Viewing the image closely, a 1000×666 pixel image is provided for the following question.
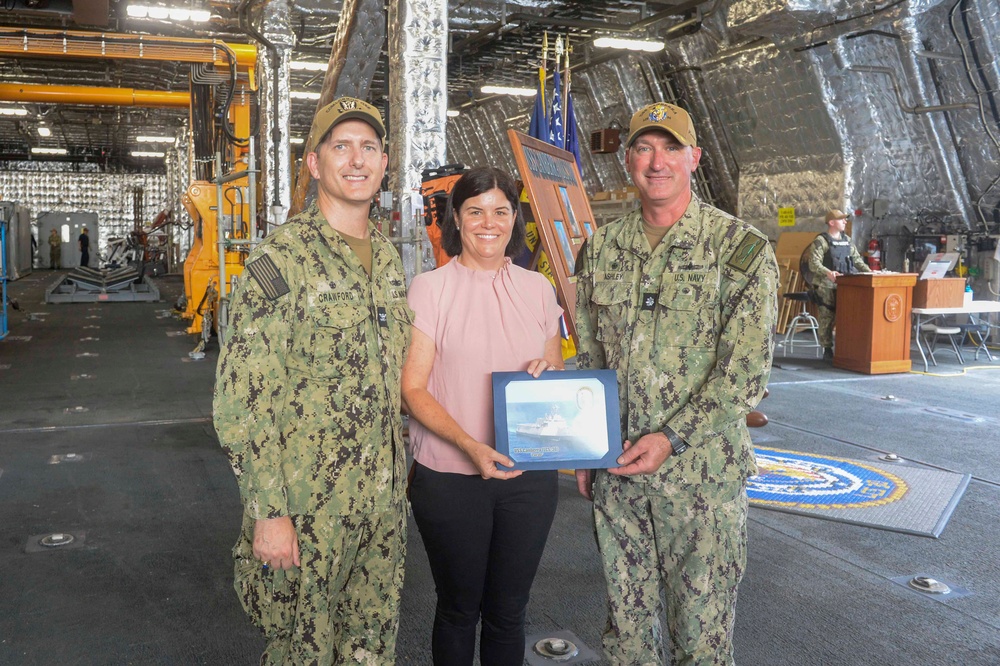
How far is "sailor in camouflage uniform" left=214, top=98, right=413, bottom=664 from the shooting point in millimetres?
1677

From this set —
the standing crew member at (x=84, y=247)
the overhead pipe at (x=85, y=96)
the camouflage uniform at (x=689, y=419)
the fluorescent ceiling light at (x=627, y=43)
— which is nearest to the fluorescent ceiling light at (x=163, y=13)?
the fluorescent ceiling light at (x=627, y=43)

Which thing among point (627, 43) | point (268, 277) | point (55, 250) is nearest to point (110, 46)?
point (627, 43)

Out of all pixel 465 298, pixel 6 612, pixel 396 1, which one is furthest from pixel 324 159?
pixel 396 1

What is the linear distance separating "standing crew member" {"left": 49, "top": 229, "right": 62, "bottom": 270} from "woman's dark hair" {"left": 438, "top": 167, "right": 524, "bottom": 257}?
3118 centimetres

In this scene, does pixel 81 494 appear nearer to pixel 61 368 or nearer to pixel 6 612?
pixel 6 612

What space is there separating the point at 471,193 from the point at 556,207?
2.76 m

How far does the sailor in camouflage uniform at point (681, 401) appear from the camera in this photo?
187cm

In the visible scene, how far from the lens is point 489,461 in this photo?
1.81m

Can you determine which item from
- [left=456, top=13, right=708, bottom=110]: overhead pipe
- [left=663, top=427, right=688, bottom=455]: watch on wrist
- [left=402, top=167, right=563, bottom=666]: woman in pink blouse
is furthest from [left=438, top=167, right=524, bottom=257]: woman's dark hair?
[left=456, top=13, right=708, bottom=110]: overhead pipe

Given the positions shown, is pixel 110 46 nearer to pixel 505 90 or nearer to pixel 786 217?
pixel 505 90

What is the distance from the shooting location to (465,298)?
196cm

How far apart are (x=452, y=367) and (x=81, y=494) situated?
325cm

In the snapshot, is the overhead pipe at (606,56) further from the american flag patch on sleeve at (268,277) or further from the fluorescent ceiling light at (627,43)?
the american flag patch on sleeve at (268,277)

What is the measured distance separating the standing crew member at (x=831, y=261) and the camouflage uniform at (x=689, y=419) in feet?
25.6
